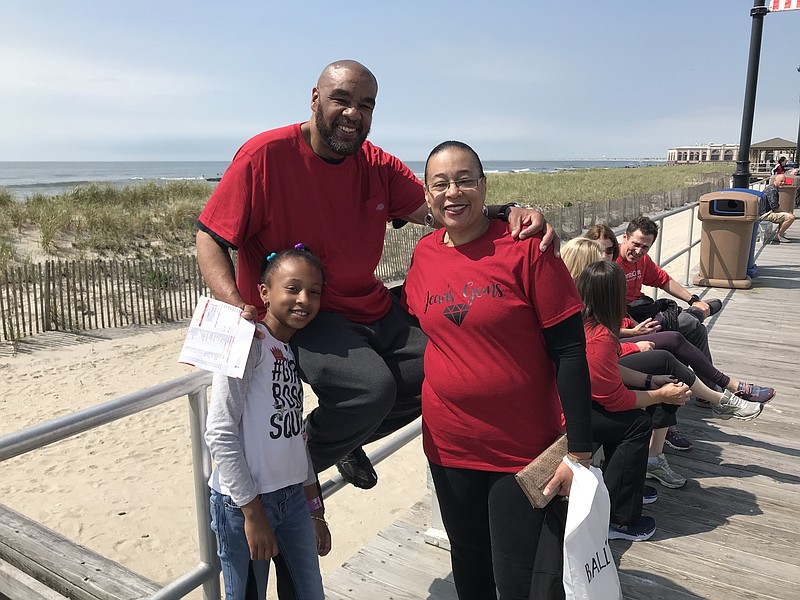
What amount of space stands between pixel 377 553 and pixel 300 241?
1518 mm

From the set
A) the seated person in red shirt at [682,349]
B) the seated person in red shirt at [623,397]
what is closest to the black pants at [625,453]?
the seated person in red shirt at [623,397]

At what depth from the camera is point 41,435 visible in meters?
1.36

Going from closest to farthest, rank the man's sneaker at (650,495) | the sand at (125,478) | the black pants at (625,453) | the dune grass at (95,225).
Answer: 1. the black pants at (625,453)
2. the man's sneaker at (650,495)
3. the sand at (125,478)
4. the dune grass at (95,225)

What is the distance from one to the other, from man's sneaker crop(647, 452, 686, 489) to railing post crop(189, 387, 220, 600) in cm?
237

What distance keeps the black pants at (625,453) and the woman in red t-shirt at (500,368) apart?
116 centimetres

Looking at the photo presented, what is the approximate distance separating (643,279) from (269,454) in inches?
141

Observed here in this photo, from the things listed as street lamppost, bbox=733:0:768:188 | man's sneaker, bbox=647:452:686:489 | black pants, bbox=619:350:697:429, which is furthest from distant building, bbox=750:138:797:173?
man's sneaker, bbox=647:452:686:489

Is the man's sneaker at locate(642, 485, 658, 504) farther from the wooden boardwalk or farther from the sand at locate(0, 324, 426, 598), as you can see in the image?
the sand at locate(0, 324, 426, 598)

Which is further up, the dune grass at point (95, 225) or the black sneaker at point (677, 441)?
the dune grass at point (95, 225)

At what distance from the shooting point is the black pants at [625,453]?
2.86m

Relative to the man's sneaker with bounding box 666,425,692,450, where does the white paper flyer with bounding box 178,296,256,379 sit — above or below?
above

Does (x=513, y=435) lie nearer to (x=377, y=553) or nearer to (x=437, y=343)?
(x=437, y=343)

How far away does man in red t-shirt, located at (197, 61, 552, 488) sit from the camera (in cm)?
189

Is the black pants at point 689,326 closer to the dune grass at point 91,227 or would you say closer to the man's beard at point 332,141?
the man's beard at point 332,141
